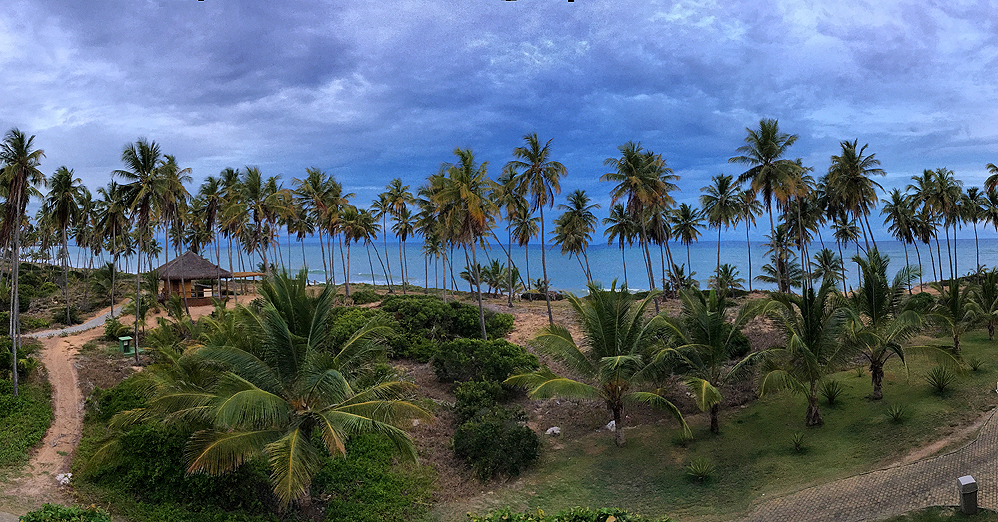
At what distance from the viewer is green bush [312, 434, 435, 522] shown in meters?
12.8

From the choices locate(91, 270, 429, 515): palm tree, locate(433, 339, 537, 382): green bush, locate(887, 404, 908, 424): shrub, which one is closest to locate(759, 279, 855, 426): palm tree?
locate(887, 404, 908, 424): shrub

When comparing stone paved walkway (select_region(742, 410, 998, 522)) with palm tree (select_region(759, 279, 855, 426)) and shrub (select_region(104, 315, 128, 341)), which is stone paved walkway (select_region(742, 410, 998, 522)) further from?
shrub (select_region(104, 315, 128, 341))

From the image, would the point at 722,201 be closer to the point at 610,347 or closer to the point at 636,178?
the point at 636,178

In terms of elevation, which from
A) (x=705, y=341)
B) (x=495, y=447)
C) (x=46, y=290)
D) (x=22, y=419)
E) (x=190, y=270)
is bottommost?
(x=495, y=447)

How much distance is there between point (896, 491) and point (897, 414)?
4584mm

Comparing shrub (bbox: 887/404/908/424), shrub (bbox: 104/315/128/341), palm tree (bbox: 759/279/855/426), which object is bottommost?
shrub (bbox: 887/404/908/424)

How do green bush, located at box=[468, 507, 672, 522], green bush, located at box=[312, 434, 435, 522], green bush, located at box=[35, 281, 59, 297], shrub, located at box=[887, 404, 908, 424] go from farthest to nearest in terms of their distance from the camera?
green bush, located at box=[35, 281, 59, 297], shrub, located at box=[887, 404, 908, 424], green bush, located at box=[312, 434, 435, 522], green bush, located at box=[468, 507, 672, 522]

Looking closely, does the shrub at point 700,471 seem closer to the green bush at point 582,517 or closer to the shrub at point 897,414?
the green bush at point 582,517

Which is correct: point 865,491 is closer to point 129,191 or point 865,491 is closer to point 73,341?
point 129,191

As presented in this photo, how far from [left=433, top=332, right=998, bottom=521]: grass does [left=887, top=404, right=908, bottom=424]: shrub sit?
13cm

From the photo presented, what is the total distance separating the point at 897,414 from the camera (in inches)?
573

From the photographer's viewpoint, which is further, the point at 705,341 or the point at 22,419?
the point at 705,341

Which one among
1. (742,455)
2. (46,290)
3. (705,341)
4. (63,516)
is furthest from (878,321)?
(46,290)

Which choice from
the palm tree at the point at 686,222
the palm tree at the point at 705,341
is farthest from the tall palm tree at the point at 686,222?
the palm tree at the point at 705,341
